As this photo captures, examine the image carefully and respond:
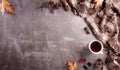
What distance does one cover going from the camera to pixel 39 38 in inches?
157

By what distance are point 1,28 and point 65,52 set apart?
38.7 inches

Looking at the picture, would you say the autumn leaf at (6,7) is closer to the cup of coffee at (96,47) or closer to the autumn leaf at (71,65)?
the autumn leaf at (71,65)

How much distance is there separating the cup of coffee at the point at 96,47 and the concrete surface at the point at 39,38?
91 millimetres

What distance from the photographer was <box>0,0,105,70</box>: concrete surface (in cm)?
386

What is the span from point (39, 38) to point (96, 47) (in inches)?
32.2

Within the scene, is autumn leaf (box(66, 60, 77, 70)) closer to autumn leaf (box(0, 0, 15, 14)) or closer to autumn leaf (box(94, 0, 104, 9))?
autumn leaf (box(94, 0, 104, 9))

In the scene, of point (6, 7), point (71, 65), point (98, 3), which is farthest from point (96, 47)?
point (6, 7)

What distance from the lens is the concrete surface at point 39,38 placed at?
3.86m

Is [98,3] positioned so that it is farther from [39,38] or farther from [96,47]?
[39,38]

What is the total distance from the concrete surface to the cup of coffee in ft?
0.30

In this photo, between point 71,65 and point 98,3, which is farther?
point 98,3

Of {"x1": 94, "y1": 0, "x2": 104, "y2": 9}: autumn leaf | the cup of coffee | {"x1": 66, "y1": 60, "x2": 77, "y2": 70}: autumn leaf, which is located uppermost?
{"x1": 94, "y1": 0, "x2": 104, "y2": 9}: autumn leaf

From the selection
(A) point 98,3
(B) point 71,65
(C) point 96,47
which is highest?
(A) point 98,3

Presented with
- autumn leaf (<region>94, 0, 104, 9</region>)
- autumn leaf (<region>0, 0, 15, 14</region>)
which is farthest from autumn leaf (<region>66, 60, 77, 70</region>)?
autumn leaf (<region>0, 0, 15, 14</region>)
